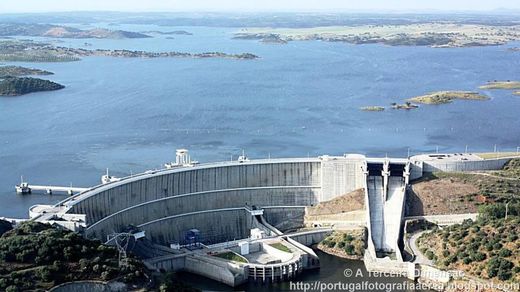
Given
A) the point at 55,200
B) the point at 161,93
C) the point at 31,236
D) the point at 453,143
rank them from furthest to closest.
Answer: the point at 161,93
the point at 453,143
the point at 55,200
the point at 31,236

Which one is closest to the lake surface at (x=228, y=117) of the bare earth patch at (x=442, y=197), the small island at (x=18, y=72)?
the small island at (x=18, y=72)

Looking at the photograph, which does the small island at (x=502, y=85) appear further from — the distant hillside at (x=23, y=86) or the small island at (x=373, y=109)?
the distant hillside at (x=23, y=86)

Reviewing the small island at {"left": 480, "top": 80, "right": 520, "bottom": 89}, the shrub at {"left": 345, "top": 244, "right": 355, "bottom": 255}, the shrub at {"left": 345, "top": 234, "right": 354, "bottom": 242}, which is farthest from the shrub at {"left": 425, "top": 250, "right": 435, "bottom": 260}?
the small island at {"left": 480, "top": 80, "right": 520, "bottom": 89}

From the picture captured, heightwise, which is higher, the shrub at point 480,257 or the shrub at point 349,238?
the shrub at point 480,257

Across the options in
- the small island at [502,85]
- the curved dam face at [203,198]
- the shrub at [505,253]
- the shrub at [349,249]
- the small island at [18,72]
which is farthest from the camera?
the small island at [18,72]

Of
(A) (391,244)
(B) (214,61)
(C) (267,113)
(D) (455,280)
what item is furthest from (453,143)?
(B) (214,61)

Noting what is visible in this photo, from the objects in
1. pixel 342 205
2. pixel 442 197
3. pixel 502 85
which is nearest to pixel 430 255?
pixel 442 197

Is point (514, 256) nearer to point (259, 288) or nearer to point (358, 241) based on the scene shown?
point (358, 241)
